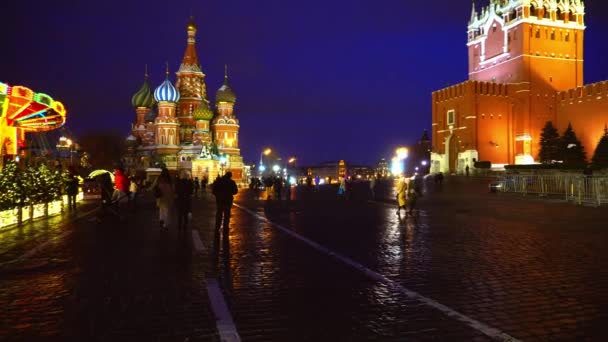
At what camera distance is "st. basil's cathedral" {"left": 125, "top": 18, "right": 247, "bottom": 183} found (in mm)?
65000

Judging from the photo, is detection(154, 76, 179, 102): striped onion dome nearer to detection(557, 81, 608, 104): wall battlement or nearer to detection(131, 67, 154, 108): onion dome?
detection(131, 67, 154, 108): onion dome

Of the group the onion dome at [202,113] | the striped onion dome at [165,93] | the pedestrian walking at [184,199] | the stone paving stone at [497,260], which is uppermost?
the striped onion dome at [165,93]

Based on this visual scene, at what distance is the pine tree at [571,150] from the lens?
4634cm

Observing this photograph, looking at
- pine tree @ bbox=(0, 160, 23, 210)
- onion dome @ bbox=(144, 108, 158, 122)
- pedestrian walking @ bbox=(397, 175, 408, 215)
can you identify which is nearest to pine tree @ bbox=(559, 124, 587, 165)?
pedestrian walking @ bbox=(397, 175, 408, 215)

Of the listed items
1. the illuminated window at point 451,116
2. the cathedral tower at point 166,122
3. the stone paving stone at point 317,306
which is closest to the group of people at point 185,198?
the stone paving stone at point 317,306

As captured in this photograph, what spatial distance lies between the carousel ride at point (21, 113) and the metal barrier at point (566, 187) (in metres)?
22.8

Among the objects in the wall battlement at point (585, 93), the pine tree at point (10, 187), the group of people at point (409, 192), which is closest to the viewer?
the pine tree at point (10, 187)

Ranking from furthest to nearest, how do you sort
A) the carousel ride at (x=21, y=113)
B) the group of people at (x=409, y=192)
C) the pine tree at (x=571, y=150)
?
1. the pine tree at (x=571, y=150)
2. the carousel ride at (x=21, y=113)
3. the group of people at (x=409, y=192)

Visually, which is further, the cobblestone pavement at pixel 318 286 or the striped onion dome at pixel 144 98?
the striped onion dome at pixel 144 98

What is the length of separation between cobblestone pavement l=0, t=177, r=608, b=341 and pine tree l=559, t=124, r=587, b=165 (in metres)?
39.1

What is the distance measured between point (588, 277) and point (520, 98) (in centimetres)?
5526

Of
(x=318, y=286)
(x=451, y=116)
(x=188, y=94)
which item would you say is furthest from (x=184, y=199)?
(x=188, y=94)

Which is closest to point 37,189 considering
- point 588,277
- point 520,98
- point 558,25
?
point 588,277

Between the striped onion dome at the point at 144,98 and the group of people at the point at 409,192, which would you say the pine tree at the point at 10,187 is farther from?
the striped onion dome at the point at 144,98
